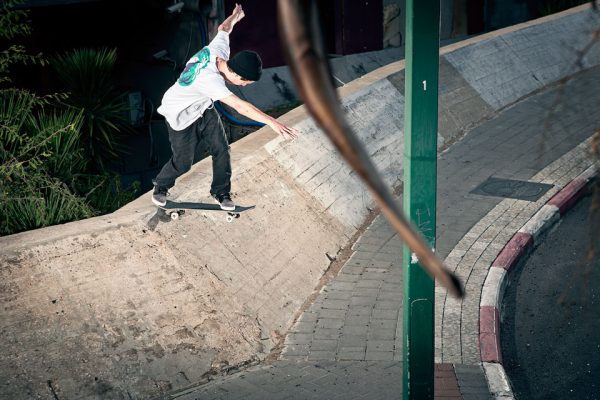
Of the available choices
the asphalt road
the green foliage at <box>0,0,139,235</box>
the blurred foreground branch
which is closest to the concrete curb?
the asphalt road

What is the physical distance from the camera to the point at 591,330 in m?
7.31

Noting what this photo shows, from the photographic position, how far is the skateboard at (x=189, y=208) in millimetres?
7480

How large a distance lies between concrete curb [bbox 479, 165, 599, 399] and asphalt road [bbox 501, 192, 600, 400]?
15 centimetres

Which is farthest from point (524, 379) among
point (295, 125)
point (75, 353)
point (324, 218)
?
point (295, 125)

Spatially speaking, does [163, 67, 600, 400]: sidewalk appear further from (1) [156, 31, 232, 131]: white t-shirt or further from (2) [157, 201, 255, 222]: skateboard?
(1) [156, 31, 232, 131]: white t-shirt

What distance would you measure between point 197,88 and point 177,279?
5.47 ft

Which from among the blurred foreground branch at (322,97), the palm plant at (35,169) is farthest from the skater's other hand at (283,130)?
the blurred foreground branch at (322,97)

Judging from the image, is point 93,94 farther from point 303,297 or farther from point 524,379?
point 524,379

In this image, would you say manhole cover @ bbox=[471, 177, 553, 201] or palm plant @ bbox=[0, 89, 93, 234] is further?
manhole cover @ bbox=[471, 177, 553, 201]

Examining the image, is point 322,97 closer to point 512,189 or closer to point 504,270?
point 504,270

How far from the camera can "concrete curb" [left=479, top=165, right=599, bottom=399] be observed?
640cm

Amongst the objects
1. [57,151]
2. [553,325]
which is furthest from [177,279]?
[553,325]

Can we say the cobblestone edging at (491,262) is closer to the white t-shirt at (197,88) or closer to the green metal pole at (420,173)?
the green metal pole at (420,173)

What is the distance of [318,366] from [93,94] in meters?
5.77
